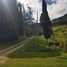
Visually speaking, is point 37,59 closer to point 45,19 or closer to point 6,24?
point 6,24

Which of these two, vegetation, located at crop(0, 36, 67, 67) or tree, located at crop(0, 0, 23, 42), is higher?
tree, located at crop(0, 0, 23, 42)

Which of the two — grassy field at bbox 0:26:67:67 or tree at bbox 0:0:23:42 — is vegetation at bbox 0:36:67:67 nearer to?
grassy field at bbox 0:26:67:67

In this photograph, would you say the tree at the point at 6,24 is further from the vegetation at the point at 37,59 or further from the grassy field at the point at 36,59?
the vegetation at the point at 37,59

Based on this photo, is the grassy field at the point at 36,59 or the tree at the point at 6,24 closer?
the grassy field at the point at 36,59

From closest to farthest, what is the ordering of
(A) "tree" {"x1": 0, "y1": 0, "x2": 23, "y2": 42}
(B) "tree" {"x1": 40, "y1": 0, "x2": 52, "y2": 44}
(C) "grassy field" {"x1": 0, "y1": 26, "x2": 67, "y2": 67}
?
1. (C) "grassy field" {"x1": 0, "y1": 26, "x2": 67, "y2": 67}
2. (A) "tree" {"x1": 0, "y1": 0, "x2": 23, "y2": 42}
3. (B) "tree" {"x1": 40, "y1": 0, "x2": 52, "y2": 44}

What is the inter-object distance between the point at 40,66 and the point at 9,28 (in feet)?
169

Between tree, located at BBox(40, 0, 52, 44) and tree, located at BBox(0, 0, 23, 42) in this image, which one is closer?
tree, located at BBox(0, 0, 23, 42)

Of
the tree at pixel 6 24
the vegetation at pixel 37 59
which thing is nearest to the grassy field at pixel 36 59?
the vegetation at pixel 37 59

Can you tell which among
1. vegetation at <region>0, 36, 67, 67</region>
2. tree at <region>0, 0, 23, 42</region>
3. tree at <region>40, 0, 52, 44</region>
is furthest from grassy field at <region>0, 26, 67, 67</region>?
tree at <region>40, 0, 52, 44</region>

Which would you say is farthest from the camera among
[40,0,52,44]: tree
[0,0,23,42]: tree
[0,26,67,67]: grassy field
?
[40,0,52,44]: tree

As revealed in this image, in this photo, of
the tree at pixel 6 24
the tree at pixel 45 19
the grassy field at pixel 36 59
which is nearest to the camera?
the grassy field at pixel 36 59

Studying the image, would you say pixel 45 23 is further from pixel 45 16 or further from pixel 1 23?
pixel 1 23

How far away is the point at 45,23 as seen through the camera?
92.6 meters

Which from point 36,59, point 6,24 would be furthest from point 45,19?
point 36,59
